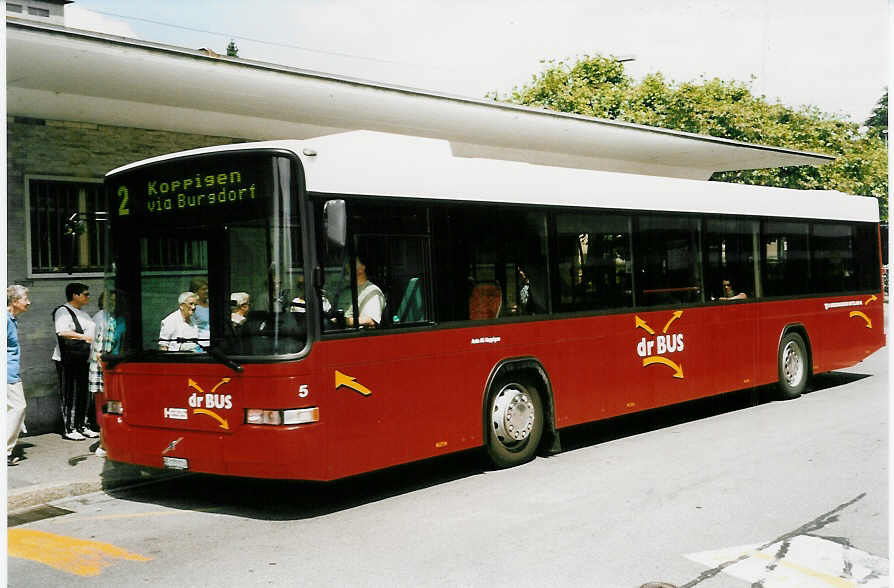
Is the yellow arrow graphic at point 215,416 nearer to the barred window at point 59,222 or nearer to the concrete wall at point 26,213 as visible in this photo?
the barred window at point 59,222

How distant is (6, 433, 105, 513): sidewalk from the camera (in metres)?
8.36

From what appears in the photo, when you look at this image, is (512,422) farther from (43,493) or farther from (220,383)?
(43,493)

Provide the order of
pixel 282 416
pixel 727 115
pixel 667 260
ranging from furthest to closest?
pixel 727 115, pixel 667 260, pixel 282 416

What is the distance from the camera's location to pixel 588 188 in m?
10.1

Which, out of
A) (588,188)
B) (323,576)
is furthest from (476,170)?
(323,576)

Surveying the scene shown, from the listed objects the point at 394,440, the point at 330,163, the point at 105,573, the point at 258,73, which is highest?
the point at 258,73

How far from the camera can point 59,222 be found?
39.5ft

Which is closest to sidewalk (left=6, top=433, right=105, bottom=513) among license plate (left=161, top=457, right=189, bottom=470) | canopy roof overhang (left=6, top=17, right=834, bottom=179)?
license plate (left=161, top=457, right=189, bottom=470)

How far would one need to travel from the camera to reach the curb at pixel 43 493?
8.16 meters

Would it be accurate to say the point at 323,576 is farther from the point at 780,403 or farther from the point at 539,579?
the point at 780,403

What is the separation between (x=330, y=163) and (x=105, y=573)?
3369 mm

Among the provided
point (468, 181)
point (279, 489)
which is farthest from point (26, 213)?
point (468, 181)

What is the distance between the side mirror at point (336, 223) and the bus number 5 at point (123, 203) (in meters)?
2.12

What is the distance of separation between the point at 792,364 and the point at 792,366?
0.03 metres
